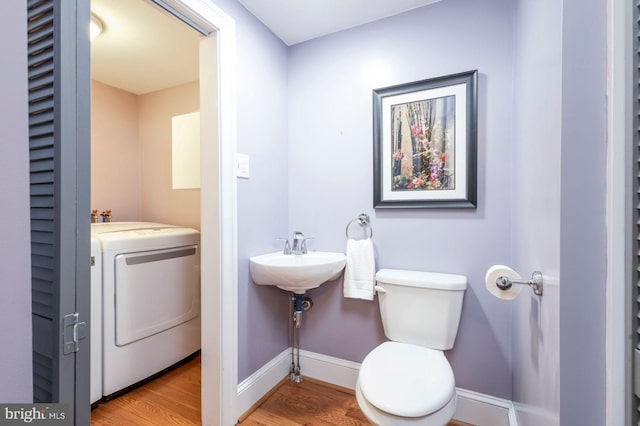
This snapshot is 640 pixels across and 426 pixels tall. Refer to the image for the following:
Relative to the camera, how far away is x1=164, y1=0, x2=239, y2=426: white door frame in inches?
57.8

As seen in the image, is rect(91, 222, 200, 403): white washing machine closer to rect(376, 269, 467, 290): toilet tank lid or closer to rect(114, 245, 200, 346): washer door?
rect(114, 245, 200, 346): washer door

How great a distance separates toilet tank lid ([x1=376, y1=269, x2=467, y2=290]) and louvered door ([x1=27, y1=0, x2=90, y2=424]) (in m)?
1.26

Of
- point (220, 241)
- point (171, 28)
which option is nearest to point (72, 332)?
point (220, 241)

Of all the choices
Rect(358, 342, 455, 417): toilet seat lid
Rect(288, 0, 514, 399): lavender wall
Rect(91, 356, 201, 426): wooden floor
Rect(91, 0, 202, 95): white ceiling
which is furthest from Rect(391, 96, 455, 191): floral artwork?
Rect(91, 356, 201, 426): wooden floor

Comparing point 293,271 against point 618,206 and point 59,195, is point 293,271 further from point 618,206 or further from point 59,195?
point 618,206

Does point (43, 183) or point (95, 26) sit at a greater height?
point (95, 26)

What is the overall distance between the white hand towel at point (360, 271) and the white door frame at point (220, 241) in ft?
2.12

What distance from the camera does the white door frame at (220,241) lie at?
1468 millimetres

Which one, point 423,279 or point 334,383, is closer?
point 423,279

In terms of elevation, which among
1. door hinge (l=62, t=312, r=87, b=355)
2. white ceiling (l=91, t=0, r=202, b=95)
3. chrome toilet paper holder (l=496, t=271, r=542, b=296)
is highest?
white ceiling (l=91, t=0, r=202, b=95)

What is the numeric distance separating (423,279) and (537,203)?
0.66 meters

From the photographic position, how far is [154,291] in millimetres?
1908

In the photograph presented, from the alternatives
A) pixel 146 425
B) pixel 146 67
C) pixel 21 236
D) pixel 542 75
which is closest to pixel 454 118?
pixel 542 75

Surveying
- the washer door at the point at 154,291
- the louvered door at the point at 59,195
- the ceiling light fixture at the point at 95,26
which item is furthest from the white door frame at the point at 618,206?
the ceiling light fixture at the point at 95,26
